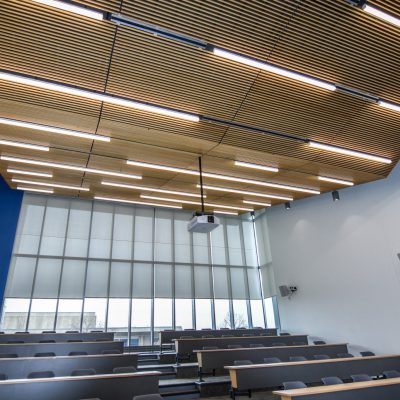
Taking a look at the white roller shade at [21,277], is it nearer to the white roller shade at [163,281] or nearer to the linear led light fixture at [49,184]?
the linear led light fixture at [49,184]

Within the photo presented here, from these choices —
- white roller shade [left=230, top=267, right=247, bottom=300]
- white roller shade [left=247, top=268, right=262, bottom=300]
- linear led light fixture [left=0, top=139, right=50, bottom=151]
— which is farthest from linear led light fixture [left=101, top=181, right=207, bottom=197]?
white roller shade [left=247, top=268, right=262, bottom=300]

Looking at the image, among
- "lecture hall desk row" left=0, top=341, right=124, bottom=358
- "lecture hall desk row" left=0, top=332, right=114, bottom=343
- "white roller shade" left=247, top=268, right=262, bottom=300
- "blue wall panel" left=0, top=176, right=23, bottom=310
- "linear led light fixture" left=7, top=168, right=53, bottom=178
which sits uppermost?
"linear led light fixture" left=7, top=168, right=53, bottom=178

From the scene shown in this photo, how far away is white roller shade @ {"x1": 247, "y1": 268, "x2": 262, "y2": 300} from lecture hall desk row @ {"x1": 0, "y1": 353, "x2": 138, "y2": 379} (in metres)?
8.59

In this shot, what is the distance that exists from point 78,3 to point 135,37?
3.19 ft

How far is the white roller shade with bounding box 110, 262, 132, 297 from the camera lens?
1191cm

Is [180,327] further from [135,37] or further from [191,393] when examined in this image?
[135,37]

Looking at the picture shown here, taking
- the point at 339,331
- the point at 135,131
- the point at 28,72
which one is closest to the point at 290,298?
the point at 339,331

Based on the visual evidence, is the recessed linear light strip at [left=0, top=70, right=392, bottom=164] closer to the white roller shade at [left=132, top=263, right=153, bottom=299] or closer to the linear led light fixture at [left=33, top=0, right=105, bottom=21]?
the linear led light fixture at [left=33, top=0, right=105, bottom=21]

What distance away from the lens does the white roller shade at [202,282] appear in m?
13.1

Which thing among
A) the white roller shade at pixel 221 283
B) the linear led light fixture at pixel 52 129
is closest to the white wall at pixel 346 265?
the white roller shade at pixel 221 283

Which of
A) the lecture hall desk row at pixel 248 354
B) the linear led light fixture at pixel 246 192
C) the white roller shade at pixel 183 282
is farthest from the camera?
the white roller shade at pixel 183 282

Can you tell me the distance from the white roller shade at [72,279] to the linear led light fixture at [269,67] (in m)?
9.66

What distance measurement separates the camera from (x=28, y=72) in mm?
5496

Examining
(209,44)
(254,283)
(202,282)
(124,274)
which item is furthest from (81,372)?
(254,283)
